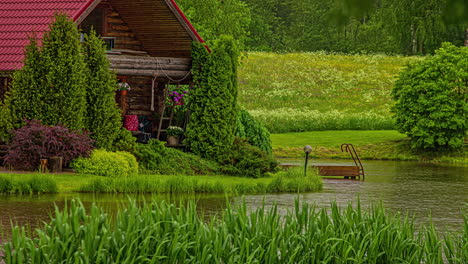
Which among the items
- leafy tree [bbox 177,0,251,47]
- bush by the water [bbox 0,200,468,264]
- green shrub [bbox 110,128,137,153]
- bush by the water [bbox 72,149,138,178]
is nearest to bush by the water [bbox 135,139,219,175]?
green shrub [bbox 110,128,137,153]

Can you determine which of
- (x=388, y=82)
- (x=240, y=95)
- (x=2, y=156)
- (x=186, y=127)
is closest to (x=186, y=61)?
(x=186, y=127)

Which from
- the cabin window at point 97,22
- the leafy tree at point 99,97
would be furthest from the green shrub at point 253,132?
the leafy tree at point 99,97

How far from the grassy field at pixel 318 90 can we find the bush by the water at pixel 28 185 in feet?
106

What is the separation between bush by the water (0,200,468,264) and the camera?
32.3 feet

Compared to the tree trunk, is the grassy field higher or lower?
higher

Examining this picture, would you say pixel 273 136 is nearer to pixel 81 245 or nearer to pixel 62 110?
pixel 62 110

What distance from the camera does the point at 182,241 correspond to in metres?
10.6

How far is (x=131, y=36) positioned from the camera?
3175 cm

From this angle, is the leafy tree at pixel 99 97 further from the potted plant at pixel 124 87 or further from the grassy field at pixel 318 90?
the grassy field at pixel 318 90

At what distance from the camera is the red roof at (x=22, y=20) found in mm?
26312

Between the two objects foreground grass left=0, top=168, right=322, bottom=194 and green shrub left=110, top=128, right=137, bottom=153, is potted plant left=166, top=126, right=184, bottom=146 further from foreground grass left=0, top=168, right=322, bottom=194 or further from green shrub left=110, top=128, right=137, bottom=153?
foreground grass left=0, top=168, right=322, bottom=194

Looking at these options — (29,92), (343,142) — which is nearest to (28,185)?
(29,92)

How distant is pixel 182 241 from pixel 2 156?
16.2 metres

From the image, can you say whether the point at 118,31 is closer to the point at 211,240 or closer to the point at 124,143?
the point at 124,143
